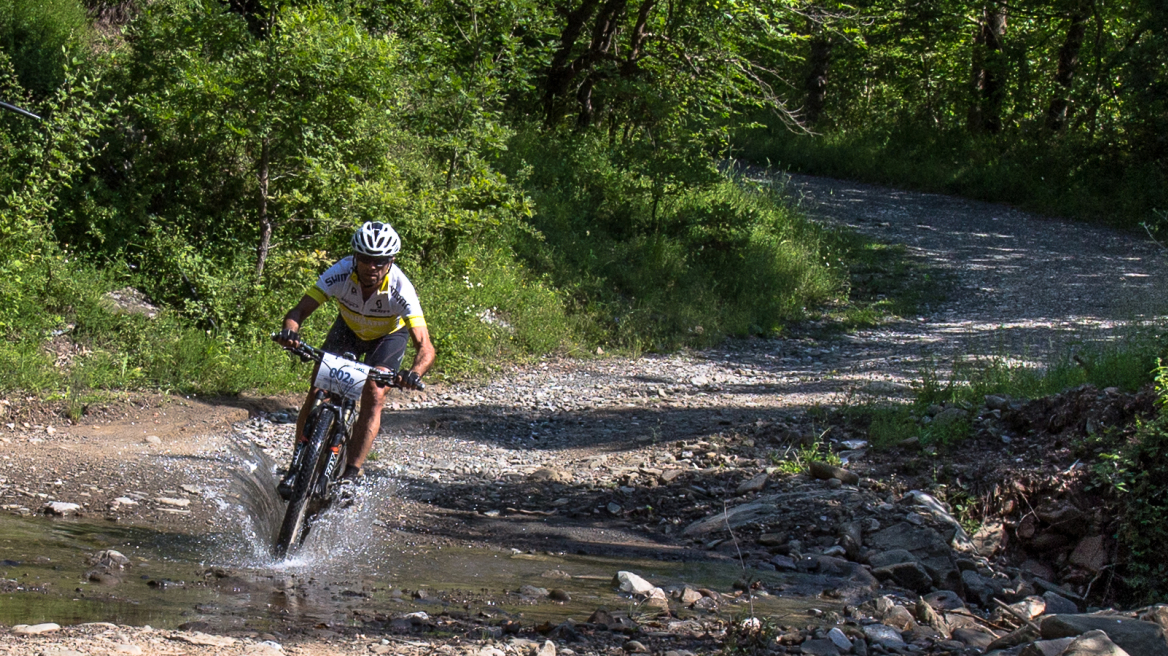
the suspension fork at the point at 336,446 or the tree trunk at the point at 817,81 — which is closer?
the suspension fork at the point at 336,446

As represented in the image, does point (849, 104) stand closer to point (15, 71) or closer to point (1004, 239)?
point (1004, 239)

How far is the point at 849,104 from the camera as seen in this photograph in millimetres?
30734

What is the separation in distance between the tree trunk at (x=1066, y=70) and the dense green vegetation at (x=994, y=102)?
4 cm

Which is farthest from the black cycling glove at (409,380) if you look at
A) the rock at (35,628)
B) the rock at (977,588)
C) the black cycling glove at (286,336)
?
the rock at (977,588)

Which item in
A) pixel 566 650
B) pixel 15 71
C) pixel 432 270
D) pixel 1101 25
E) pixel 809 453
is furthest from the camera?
pixel 1101 25

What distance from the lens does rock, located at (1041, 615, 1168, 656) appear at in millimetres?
4461

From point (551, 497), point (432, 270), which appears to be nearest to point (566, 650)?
point (551, 497)

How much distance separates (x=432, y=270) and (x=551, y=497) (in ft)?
17.5

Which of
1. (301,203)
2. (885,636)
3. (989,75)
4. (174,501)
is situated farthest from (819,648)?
(989,75)

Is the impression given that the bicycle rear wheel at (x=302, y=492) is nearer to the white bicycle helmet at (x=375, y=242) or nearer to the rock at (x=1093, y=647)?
the white bicycle helmet at (x=375, y=242)

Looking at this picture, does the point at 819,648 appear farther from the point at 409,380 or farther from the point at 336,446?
the point at 336,446

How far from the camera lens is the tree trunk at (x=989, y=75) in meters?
26.2

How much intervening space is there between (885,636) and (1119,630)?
100 cm

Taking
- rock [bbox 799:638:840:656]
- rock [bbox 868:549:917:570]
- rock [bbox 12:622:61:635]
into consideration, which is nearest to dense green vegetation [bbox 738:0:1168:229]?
rock [bbox 868:549:917:570]
